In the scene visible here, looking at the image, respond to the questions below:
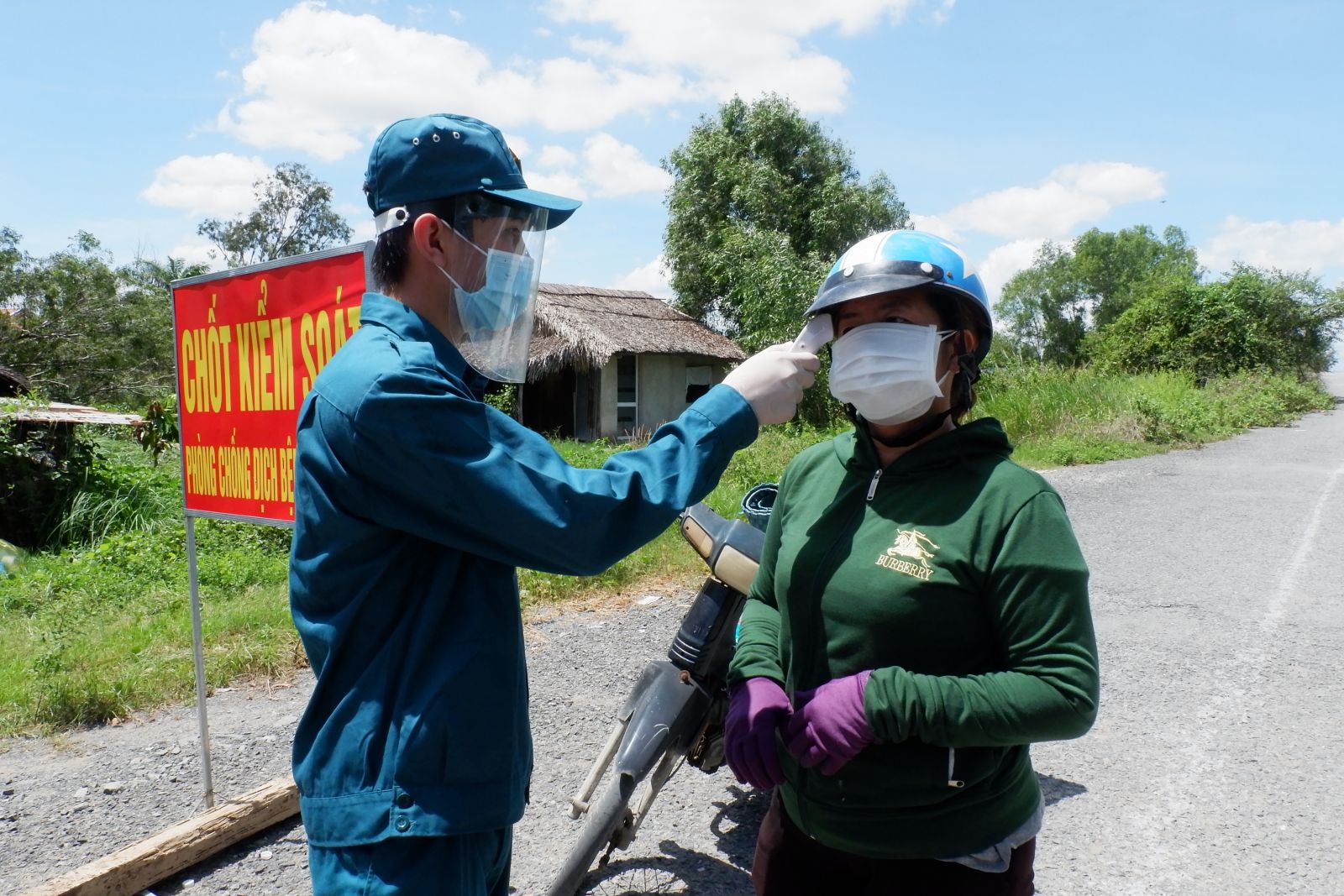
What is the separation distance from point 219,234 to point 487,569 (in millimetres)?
38727

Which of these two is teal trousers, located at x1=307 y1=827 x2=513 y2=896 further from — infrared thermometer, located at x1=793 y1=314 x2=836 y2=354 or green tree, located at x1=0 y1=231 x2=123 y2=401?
green tree, located at x1=0 y1=231 x2=123 y2=401

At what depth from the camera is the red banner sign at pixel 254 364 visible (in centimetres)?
296

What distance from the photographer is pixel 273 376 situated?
3178 mm

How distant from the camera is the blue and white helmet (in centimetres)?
180

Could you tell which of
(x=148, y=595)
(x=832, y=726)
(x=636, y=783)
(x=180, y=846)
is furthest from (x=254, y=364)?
(x=148, y=595)

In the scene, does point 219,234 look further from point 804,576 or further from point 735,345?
point 804,576

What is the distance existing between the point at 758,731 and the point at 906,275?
2.99 feet

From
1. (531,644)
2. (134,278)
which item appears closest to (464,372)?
(531,644)

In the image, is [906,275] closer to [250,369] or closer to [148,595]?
[250,369]

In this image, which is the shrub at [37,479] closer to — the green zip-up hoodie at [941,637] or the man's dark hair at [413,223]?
the man's dark hair at [413,223]

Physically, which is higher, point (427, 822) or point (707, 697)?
point (427, 822)

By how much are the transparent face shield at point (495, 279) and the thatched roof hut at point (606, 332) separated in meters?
17.8

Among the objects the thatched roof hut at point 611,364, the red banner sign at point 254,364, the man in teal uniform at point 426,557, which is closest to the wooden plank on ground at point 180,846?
the red banner sign at point 254,364

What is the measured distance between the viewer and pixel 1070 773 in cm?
390
